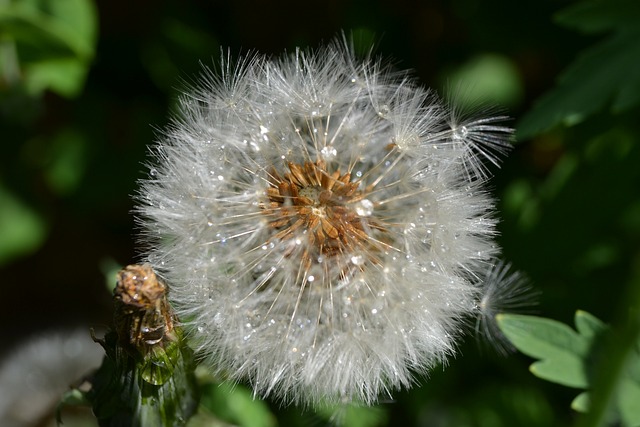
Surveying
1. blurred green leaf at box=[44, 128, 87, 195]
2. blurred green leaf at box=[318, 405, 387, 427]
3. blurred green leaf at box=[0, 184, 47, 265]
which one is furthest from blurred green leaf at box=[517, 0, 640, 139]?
blurred green leaf at box=[0, 184, 47, 265]

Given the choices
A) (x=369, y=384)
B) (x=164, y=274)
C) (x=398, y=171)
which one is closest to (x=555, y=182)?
(x=398, y=171)

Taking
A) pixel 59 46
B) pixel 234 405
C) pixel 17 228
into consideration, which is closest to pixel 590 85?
pixel 234 405

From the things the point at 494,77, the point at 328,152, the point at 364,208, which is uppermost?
the point at 494,77

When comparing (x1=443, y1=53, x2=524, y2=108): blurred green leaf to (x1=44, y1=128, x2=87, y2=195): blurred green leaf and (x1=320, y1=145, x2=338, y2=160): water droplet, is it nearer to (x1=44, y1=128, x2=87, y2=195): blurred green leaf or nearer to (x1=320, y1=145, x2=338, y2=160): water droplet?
(x1=320, y1=145, x2=338, y2=160): water droplet

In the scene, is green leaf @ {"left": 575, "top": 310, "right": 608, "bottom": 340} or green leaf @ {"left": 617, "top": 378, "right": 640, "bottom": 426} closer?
green leaf @ {"left": 617, "top": 378, "right": 640, "bottom": 426}

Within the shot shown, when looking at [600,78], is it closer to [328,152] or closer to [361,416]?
[328,152]

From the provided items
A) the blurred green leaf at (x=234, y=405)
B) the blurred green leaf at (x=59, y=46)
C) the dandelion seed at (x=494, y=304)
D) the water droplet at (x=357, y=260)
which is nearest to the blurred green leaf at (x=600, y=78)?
the dandelion seed at (x=494, y=304)

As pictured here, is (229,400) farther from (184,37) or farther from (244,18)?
(244,18)
